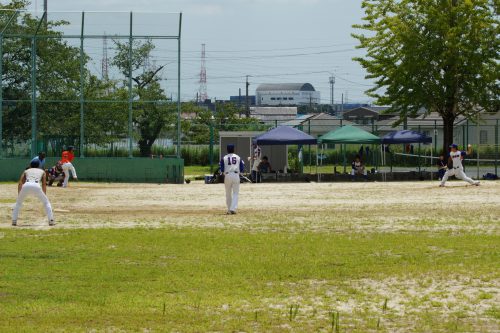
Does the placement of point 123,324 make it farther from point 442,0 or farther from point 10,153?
point 442,0

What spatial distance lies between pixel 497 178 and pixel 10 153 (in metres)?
20.9

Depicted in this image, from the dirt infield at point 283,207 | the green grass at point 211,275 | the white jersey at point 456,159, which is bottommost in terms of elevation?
the green grass at point 211,275

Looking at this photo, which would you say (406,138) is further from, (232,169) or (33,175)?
(33,175)

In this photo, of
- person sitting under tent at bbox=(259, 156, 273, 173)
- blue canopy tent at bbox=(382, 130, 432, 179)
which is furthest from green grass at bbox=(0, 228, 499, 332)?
blue canopy tent at bbox=(382, 130, 432, 179)

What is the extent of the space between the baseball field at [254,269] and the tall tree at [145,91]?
1528 cm

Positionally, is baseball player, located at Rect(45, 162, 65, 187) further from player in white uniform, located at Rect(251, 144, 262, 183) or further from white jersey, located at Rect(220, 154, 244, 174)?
white jersey, located at Rect(220, 154, 244, 174)

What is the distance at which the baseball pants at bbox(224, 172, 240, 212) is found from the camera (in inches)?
969

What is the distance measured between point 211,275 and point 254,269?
0.83 metres

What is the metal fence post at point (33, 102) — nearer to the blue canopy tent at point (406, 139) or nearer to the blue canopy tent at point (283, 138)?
the blue canopy tent at point (283, 138)

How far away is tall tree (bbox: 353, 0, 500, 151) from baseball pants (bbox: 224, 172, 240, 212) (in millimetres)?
22479

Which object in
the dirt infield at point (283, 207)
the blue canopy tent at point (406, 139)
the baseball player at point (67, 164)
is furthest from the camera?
the blue canopy tent at point (406, 139)

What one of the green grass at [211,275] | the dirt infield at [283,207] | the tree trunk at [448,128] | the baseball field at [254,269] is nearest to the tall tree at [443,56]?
the tree trunk at [448,128]

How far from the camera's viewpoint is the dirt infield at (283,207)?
2200 centimetres

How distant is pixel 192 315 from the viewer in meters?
10.8
